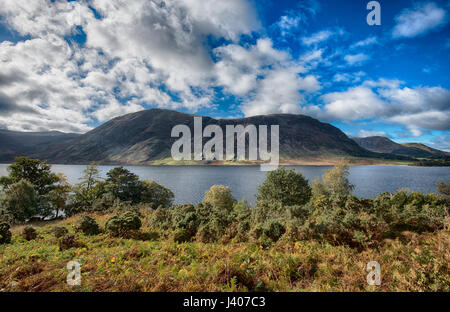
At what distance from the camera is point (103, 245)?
9.27 metres

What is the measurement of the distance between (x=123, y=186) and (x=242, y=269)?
116 feet

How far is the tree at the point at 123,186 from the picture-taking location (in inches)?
1345

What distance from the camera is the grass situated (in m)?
5.13

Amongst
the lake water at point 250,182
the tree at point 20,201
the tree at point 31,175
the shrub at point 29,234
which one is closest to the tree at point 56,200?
the tree at point 31,175

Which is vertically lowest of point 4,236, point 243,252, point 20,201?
point 20,201

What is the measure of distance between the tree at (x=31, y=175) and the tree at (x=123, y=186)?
421 inches

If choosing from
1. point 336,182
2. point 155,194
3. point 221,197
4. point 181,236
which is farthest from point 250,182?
point 181,236

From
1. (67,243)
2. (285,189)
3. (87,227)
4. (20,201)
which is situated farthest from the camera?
(285,189)

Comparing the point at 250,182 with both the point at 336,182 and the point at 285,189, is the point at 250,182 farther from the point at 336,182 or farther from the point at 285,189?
the point at 285,189

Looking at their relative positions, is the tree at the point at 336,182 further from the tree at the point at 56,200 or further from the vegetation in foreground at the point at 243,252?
the tree at the point at 56,200

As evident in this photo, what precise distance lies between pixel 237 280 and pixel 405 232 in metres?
8.16

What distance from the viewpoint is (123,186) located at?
1382 inches
